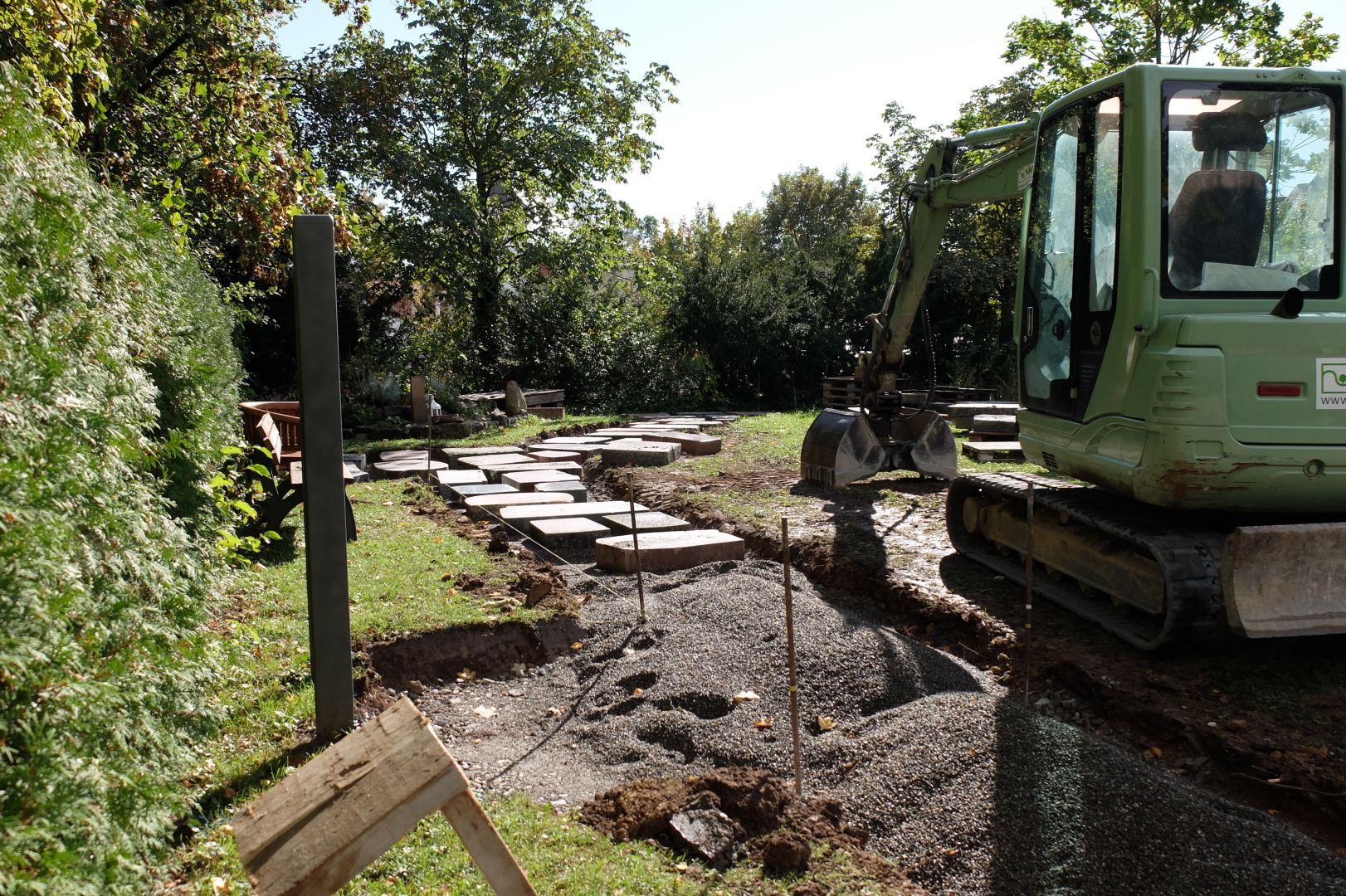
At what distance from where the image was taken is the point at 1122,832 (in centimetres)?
363

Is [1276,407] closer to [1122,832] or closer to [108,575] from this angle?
[1122,832]

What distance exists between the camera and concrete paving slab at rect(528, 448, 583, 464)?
512 inches

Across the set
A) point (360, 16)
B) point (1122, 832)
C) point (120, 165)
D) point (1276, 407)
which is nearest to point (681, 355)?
point (360, 16)

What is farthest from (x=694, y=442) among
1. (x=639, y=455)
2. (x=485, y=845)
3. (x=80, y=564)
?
(x=485, y=845)

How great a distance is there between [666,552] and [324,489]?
3607 millimetres

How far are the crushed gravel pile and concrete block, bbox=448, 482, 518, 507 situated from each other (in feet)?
12.2

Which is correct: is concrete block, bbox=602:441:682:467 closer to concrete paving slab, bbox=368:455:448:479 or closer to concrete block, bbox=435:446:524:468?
concrete block, bbox=435:446:524:468

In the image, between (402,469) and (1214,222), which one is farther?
(402,469)

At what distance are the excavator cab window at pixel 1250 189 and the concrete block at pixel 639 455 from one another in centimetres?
791

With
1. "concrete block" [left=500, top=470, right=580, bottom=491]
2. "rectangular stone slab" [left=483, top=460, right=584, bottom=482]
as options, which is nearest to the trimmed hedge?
"concrete block" [left=500, top=470, right=580, bottom=491]

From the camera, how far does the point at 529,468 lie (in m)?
11.9

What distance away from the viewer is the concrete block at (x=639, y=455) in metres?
12.8

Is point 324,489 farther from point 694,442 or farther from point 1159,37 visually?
point 1159,37

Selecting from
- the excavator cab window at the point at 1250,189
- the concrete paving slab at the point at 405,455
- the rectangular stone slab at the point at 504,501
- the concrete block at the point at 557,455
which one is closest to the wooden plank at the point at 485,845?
the excavator cab window at the point at 1250,189
